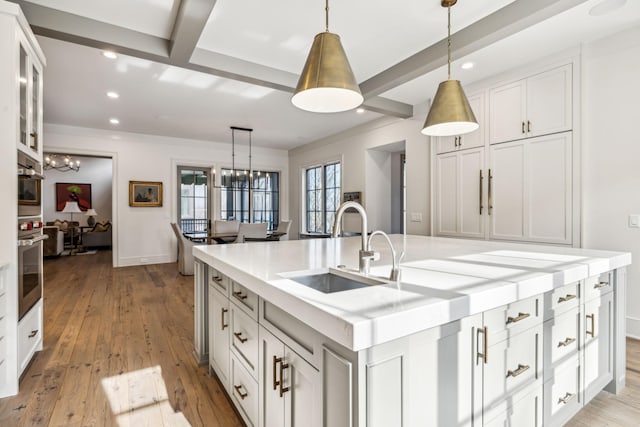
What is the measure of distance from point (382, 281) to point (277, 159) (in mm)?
7464

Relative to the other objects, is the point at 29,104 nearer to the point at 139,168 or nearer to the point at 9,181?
the point at 9,181

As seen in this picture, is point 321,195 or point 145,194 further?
point 321,195

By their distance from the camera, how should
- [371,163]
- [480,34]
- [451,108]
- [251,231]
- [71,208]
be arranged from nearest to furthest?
[451,108] → [480,34] → [251,231] → [371,163] → [71,208]

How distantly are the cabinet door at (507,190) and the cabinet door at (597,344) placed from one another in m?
1.86

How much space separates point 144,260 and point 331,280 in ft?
21.1

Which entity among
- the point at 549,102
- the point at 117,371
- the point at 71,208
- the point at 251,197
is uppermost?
the point at 549,102

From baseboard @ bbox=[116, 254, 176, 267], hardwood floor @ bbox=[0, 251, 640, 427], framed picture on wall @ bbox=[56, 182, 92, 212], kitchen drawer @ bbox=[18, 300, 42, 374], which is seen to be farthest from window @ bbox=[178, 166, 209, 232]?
kitchen drawer @ bbox=[18, 300, 42, 374]

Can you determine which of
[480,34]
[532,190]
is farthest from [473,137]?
[480,34]

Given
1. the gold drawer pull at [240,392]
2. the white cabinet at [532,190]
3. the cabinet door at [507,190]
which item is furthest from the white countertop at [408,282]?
the cabinet door at [507,190]

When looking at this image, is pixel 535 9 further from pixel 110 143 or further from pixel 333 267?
pixel 110 143

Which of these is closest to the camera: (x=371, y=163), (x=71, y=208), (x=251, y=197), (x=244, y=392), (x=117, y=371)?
(x=244, y=392)

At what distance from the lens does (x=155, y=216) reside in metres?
6.81

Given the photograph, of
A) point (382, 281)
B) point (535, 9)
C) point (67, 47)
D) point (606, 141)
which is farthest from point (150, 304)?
point (606, 141)

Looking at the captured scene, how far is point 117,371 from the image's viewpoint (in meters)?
2.26
